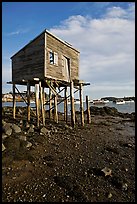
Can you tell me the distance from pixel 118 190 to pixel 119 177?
3.38 ft

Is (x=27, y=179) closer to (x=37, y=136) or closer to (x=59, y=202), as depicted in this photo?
(x=59, y=202)

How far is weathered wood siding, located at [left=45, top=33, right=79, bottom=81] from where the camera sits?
1808 centimetres

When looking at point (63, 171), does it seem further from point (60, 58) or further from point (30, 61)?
point (60, 58)

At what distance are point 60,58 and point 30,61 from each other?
2.67m

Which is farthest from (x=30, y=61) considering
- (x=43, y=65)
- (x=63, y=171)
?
(x=63, y=171)

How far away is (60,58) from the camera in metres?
20.0

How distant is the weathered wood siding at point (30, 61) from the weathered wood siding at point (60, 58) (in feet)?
1.53

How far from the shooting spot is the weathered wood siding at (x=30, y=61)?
58.8 ft

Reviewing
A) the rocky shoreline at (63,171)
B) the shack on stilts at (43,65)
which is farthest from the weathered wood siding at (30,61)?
the rocky shoreline at (63,171)

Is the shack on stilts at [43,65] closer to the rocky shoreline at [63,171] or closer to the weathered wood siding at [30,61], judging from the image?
the weathered wood siding at [30,61]

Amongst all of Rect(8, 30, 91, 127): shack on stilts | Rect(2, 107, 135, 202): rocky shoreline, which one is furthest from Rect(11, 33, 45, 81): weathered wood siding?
Rect(2, 107, 135, 202): rocky shoreline

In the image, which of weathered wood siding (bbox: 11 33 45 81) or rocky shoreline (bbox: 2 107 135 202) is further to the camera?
weathered wood siding (bbox: 11 33 45 81)

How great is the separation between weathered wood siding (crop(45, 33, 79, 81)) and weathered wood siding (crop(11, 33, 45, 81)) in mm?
466

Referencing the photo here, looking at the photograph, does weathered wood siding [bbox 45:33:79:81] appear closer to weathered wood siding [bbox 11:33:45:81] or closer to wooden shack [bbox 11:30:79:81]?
wooden shack [bbox 11:30:79:81]
